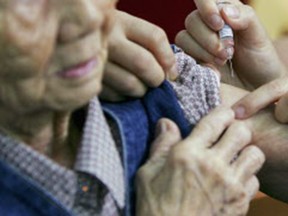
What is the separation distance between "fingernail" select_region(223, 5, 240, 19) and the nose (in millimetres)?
597

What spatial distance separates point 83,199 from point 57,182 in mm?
64

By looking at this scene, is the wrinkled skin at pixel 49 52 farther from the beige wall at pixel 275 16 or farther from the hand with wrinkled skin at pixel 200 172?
the beige wall at pixel 275 16

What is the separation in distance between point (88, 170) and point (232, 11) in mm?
598

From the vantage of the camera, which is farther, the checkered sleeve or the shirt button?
the checkered sleeve

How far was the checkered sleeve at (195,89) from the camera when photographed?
4.24 feet

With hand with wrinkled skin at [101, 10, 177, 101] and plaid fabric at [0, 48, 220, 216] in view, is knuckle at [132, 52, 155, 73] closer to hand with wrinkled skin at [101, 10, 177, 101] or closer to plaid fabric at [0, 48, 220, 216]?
hand with wrinkled skin at [101, 10, 177, 101]

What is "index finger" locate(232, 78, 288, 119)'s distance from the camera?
1.35 m

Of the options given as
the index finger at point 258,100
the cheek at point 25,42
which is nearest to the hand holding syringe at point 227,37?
the index finger at point 258,100

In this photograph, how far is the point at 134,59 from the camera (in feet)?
3.83

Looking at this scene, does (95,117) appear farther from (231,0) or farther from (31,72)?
(231,0)

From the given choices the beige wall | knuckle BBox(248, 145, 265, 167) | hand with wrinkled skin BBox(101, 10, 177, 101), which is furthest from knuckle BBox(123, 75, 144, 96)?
the beige wall

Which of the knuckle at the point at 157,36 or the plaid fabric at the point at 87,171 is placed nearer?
the plaid fabric at the point at 87,171

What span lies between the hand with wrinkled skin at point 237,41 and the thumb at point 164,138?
307 millimetres

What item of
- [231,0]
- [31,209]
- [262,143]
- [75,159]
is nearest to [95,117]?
[75,159]
